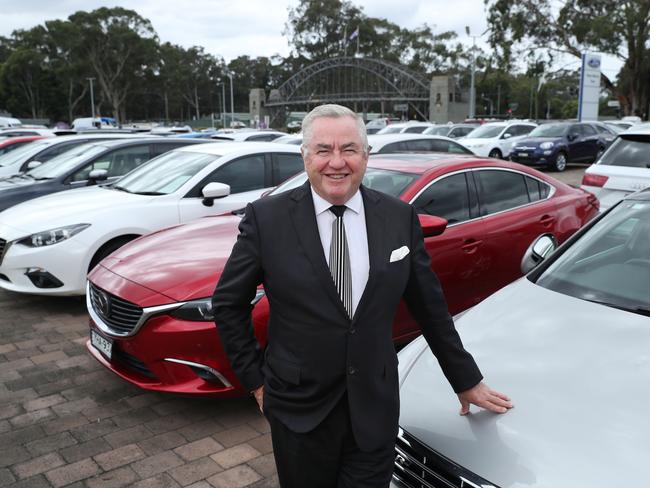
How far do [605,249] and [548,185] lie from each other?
232 cm

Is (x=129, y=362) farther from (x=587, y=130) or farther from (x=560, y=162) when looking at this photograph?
(x=587, y=130)

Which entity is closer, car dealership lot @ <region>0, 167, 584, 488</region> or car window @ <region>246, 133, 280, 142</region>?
car dealership lot @ <region>0, 167, 584, 488</region>

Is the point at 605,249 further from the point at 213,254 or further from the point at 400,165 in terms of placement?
the point at 213,254

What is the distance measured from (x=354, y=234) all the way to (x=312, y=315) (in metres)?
0.28

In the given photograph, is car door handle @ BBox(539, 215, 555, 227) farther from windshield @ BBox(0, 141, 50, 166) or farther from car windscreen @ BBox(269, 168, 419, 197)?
windshield @ BBox(0, 141, 50, 166)

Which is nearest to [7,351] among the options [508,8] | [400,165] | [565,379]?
[400,165]

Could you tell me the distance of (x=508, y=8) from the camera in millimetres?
35844

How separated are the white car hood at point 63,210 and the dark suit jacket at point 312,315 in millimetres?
3955

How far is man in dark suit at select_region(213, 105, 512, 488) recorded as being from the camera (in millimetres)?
1696

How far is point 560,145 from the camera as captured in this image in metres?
18.0

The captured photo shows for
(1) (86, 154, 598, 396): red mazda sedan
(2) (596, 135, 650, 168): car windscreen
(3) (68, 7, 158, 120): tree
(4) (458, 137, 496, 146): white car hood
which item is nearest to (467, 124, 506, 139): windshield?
(4) (458, 137, 496, 146): white car hood

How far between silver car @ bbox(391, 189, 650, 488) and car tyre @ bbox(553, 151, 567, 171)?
16.3 meters

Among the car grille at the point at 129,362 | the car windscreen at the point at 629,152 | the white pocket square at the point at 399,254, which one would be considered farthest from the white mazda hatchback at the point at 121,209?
the car windscreen at the point at 629,152

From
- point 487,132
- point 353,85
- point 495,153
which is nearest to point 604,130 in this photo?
point 487,132
